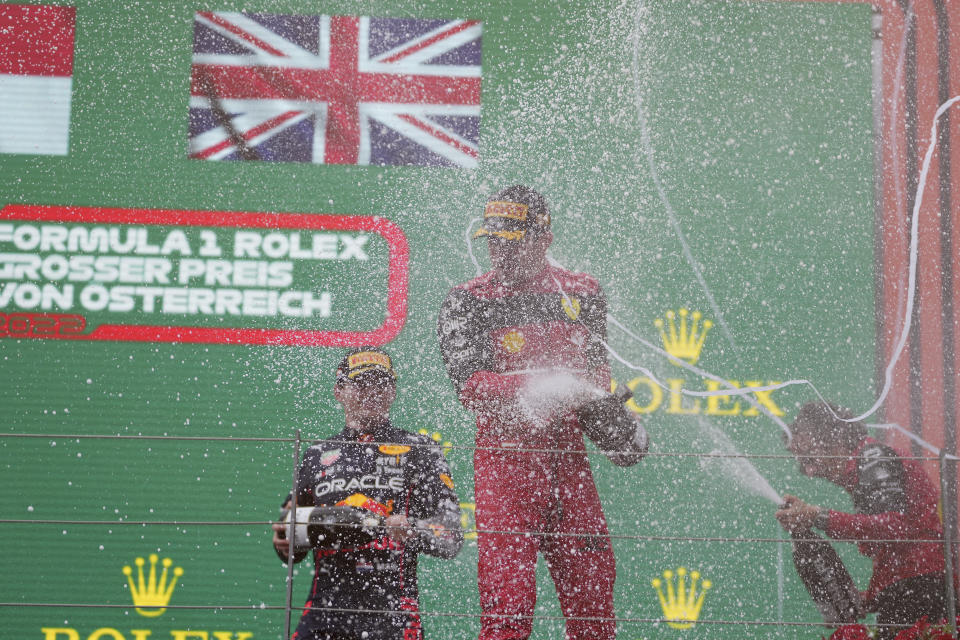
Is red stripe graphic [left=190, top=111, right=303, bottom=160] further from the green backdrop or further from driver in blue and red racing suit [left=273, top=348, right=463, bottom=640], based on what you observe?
driver in blue and red racing suit [left=273, top=348, right=463, bottom=640]

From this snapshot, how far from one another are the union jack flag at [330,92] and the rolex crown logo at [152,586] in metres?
0.91

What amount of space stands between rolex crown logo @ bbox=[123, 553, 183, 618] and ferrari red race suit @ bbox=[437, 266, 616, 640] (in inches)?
26.3

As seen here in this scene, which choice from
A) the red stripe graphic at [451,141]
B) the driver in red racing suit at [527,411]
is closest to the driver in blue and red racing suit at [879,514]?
the driver in red racing suit at [527,411]

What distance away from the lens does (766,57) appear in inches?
78.2

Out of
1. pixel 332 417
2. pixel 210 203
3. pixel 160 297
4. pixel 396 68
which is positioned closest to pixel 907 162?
pixel 396 68

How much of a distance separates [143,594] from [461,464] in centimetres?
73

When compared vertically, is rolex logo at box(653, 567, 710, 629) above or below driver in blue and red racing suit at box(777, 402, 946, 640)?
below

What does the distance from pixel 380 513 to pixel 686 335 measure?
778 mm

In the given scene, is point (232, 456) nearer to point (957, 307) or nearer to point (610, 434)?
point (610, 434)

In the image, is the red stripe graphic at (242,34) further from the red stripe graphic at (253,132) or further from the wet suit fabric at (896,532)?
the wet suit fabric at (896,532)

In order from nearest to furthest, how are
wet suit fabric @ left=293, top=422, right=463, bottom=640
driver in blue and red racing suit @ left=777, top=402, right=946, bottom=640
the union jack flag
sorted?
wet suit fabric @ left=293, top=422, right=463, bottom=640 → driver in blue and red racing suit @ left=777, top=402, right=946, bottom=640 → the union jack flag

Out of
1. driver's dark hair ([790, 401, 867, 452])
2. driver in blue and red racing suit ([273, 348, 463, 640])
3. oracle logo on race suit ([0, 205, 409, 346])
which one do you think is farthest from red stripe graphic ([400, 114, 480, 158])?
driver's dark hair ([790, 401, 867, 452])

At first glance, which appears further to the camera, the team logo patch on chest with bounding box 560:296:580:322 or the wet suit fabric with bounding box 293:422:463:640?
the team logo patch on chest with bounding box 560:296:580:322

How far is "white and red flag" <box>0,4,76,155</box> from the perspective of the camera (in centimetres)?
196
